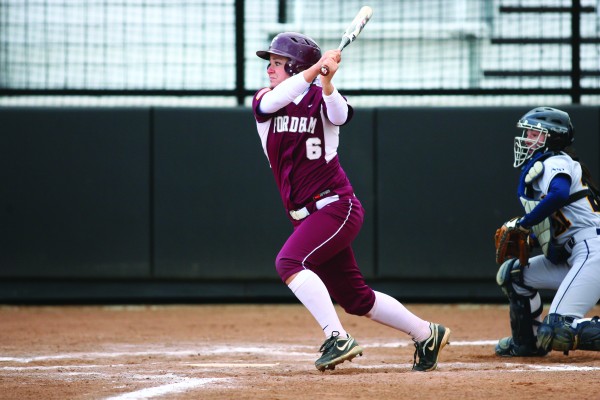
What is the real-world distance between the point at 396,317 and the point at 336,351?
477 millimetres

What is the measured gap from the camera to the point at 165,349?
6672 millimetres

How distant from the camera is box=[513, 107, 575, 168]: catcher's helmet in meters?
6.07

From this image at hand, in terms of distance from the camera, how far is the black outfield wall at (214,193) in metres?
9.07

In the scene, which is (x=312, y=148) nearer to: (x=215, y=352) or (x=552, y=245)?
(x=552, y=245)

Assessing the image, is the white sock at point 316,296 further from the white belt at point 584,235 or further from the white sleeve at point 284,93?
the white belt at point 584,235

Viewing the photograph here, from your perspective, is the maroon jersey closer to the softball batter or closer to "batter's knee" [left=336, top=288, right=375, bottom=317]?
the softball batter

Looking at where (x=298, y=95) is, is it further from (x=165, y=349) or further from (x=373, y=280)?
(x=373, y=280)

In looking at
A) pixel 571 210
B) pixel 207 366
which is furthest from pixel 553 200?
pixel 207 366

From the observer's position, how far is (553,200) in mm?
5770

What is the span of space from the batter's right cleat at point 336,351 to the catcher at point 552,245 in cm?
129

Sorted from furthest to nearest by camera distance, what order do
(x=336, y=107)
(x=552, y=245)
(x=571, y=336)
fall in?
(x=552, y=245) → (x=571, y=336) → (x=336, y=107)

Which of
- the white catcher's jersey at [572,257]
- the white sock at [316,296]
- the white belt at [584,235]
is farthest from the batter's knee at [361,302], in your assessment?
the white belt at [584,235]

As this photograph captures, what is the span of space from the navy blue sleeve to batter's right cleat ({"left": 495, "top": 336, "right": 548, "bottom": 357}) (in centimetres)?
78

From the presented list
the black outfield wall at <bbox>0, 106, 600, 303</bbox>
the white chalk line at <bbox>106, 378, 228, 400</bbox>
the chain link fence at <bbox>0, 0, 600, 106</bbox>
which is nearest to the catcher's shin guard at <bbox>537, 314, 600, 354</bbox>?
the white chalk line at <bbox>106, 378, 228, 400</bbox>
